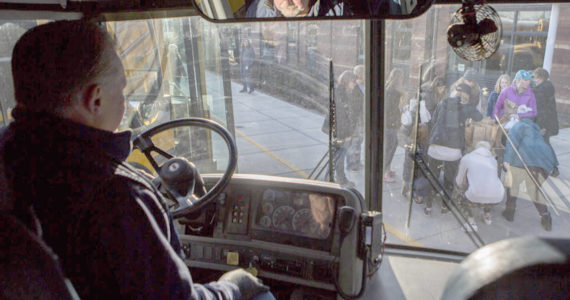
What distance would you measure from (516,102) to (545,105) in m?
0.26

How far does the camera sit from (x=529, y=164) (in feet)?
10.4

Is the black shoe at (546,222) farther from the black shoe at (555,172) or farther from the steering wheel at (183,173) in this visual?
the steering wheel at (183,173)

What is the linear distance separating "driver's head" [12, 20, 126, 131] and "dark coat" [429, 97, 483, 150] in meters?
2.42

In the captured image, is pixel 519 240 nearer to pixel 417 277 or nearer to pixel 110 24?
pixel 417 277

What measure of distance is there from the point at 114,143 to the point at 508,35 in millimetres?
2376

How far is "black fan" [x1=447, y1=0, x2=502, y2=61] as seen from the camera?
2.44m

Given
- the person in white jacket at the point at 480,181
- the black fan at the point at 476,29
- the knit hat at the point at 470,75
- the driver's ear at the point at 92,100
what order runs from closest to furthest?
the driver's ear at the point at 92,100 → the black fan at the point at 476,29 → the knit hat at the point at 470,75 → the person in white jacket at the point at 480,181

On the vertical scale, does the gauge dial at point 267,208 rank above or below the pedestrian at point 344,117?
below

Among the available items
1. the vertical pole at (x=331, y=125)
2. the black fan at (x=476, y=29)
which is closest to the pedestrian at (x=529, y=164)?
the black fan at (x=476, y=29)

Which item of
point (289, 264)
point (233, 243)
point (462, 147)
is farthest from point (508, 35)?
point (233, 243)

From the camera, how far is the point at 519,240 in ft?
2.47

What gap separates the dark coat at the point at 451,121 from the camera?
3.13m

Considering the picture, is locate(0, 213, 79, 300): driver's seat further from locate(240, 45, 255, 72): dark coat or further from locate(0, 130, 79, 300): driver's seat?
locate(240, 45, 255, 72): dark coat

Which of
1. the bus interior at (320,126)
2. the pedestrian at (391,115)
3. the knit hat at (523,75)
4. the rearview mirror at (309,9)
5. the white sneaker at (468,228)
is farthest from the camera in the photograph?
the white sneaker at (468,228)
